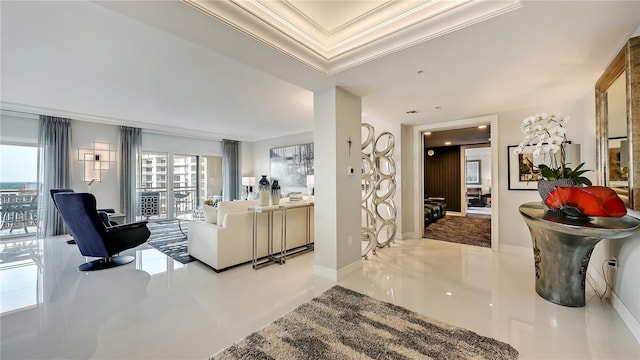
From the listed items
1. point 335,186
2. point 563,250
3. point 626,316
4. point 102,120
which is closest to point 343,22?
point 335,186

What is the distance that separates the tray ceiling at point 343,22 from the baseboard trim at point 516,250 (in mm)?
3789

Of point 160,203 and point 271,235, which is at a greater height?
point 160,203

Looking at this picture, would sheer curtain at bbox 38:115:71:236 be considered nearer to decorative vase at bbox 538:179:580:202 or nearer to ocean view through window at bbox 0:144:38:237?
ocean view through window at bbox 0:144:38:237

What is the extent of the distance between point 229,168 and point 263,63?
6.59 metres

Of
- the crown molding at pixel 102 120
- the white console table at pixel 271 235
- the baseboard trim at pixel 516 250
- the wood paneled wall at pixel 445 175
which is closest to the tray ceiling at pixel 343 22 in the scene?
the white console table at pixel 271 235

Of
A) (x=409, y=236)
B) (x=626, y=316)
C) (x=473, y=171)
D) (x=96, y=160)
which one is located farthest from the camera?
(x=473, y=171)

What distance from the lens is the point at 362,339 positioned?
71.8 inches

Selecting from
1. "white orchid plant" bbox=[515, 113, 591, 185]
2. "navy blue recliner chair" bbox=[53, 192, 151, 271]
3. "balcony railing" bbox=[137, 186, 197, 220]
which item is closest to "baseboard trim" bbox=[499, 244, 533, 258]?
"white orchid plant" bbox=[515, 113, 591, 185]

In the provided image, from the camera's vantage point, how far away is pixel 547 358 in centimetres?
164

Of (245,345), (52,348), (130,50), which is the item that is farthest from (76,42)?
(245,345)

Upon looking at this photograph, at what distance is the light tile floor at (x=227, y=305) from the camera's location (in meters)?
1.79

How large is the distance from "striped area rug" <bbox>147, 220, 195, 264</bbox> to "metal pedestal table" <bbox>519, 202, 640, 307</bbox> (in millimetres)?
4360

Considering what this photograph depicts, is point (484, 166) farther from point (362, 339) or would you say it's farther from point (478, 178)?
point (362, 339)

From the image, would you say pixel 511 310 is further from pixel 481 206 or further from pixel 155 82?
pixel 481 206
